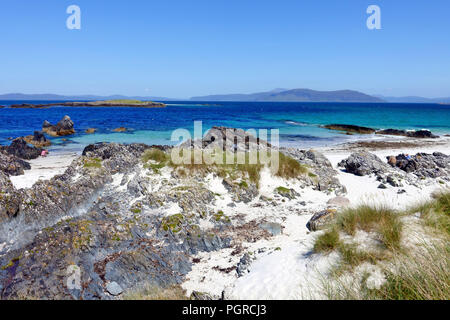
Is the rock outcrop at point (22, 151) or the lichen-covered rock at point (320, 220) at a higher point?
the rock outcrop at point (22, 151)

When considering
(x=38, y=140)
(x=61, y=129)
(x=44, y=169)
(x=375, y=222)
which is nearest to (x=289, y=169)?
(x=375, y=222)

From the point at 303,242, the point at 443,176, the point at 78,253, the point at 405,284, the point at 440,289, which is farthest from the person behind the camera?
the point at 443,176

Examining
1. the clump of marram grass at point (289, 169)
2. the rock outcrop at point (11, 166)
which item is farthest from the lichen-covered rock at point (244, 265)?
the rock outcrop at point (11, 166)

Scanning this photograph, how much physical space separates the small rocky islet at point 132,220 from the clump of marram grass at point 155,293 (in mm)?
263

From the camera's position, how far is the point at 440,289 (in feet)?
12.0

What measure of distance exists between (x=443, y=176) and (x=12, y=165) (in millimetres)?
25641

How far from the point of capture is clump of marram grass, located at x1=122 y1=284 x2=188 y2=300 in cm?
475

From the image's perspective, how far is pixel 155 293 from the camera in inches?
200

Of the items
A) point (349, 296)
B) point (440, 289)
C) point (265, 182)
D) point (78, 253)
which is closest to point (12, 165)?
point (78, 253)

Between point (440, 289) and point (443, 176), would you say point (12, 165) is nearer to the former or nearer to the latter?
point (440, 289)

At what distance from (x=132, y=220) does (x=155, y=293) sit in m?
3.95

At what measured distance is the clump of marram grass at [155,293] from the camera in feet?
15.6

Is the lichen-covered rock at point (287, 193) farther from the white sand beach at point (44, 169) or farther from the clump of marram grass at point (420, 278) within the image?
the white sand beach at point (44, 169)

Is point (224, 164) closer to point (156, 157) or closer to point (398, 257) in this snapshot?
point (156, 157)
